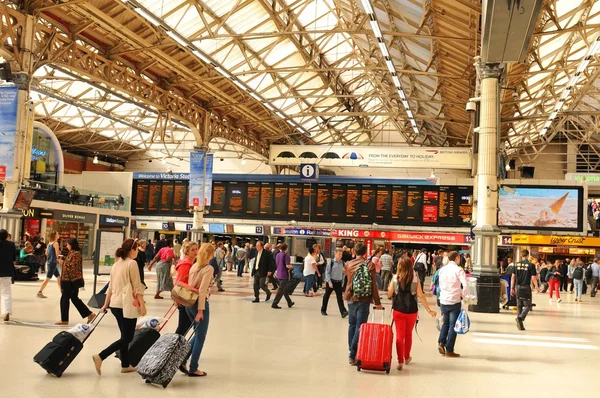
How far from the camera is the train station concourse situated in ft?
24.0

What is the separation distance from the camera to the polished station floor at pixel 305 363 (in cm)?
662

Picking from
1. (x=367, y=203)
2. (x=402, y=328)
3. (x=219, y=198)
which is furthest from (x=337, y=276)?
(x=219, y=198)

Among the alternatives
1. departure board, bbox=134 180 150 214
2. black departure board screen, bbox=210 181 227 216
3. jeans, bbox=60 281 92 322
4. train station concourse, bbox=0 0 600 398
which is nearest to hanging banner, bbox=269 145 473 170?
train station concourse, bbox=0 0 600 398

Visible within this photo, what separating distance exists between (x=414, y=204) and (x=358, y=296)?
29.4 meters

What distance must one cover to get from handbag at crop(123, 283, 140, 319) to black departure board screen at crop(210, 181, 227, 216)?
3179 cm

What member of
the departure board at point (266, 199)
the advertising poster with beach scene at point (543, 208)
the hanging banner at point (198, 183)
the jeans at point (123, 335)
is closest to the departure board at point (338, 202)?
the departure board at point (266, 199)

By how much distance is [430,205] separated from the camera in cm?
3684

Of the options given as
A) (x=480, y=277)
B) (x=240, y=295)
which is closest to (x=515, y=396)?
(x=480, y=277)

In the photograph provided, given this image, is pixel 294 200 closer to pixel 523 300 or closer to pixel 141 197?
pixel 141 197

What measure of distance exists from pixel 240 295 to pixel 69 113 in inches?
958

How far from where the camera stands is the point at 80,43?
22.8 m

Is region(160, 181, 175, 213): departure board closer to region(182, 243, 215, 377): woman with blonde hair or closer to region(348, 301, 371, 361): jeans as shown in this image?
region(348, 301, 371, 361): jeans

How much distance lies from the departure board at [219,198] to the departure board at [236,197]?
0.30 metres

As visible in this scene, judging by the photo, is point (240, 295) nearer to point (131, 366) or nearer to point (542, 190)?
point (131, 366)
